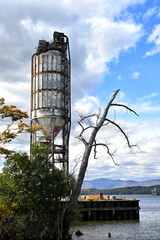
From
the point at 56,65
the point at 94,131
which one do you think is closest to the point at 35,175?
the point at 94,131

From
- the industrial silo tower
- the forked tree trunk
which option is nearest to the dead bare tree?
the forked tree trunk

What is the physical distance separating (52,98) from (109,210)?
1715 cm

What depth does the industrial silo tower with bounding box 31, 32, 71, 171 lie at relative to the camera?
3956 centimetres

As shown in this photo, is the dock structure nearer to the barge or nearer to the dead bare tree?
the barge

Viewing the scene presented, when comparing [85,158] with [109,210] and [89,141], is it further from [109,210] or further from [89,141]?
[109,210]

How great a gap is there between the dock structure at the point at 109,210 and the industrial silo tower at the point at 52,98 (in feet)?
21.3

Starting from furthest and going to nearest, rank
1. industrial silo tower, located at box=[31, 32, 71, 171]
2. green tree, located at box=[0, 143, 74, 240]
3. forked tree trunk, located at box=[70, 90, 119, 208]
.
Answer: industrial silo tower, located at box=[31, 32, 71, 171] → forked tree trunk, located at box=[70, 90, 119, 208] → green tree, located at box=[0, 143, 74, 240]

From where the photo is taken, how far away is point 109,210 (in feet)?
142

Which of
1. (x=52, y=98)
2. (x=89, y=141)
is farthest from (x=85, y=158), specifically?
(x=52, y=98)

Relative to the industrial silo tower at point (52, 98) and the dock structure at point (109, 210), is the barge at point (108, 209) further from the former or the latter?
the industrial silo tower at point (52, 98)

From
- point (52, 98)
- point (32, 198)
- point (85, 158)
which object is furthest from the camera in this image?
point (52, 98)

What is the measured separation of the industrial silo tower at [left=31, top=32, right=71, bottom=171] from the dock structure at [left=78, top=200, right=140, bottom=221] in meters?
6.48

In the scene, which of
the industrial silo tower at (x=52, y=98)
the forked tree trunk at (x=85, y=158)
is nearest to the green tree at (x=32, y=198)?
the forked tree trunk at (x=85, y=158)

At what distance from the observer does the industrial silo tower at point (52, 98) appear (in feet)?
130
